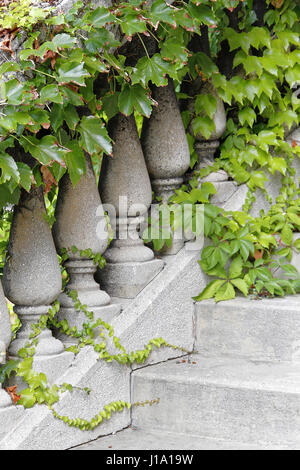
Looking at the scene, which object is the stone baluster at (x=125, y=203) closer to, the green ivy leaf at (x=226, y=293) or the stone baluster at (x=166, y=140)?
the stone baluster at (x=166, y=140)

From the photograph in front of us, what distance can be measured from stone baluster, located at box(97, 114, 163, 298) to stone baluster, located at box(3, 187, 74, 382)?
1.46ft

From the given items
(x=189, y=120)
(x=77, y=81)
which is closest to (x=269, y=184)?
(x=189, y=120)

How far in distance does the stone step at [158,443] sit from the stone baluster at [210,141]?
125 centimetres

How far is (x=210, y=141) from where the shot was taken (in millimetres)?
3449

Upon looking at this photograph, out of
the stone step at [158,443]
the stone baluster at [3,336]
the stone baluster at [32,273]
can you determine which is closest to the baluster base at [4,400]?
the stone baluster at [3,336]

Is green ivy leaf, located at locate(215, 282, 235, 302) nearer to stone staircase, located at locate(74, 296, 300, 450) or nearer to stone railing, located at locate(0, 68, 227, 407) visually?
stone staircase, located at locate(74, 296, 300, 450)

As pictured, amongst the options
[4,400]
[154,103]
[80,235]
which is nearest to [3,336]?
[4,400]

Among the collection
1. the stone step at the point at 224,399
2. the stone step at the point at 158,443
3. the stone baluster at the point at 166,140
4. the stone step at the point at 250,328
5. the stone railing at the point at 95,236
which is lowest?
the stone step at the point at 158,443

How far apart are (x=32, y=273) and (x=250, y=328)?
0.98 metres

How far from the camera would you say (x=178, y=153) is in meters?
3.16

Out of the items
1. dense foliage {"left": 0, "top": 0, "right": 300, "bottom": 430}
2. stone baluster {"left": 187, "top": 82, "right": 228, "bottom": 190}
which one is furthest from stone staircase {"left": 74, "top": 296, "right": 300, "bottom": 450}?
stone baluster {"left": 187, "top": 82, "right": 228, "bottom": 190}

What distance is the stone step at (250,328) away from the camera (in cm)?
290
